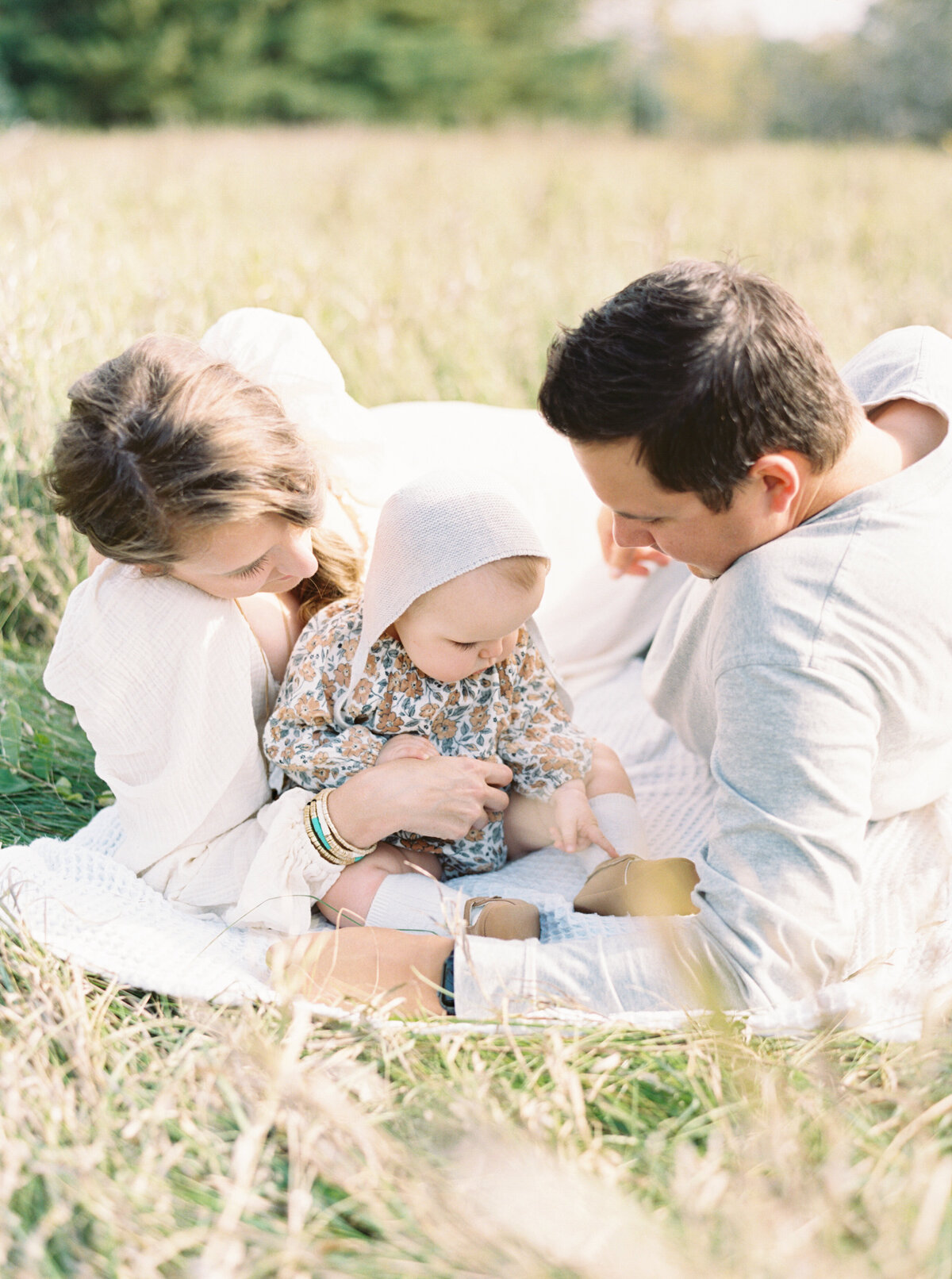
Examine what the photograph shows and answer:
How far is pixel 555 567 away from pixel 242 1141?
6.67ft

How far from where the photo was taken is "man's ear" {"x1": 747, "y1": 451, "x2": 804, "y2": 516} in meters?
1.84

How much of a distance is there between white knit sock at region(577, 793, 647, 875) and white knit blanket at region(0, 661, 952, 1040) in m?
0.10

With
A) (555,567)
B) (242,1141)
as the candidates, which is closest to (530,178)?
(555,567)

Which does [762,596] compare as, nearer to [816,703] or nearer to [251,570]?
[816,703]

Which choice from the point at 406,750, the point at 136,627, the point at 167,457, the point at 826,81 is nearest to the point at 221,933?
the point at 406,750

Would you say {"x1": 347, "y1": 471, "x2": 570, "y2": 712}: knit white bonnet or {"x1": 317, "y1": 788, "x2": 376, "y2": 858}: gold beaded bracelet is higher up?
{"x1": 347, "y1": 471, "x2": 570, "y2": 712}: knit white bonnet

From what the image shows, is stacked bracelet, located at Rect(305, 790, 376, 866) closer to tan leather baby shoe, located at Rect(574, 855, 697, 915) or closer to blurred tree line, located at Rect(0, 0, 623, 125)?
tan leather baby shoe, located at Rect(574, 855, 697, 915)

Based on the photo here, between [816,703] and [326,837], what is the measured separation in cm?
100

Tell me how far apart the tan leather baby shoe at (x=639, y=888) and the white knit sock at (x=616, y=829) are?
0.11m

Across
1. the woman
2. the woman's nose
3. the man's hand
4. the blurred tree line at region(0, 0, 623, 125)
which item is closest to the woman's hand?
the woman

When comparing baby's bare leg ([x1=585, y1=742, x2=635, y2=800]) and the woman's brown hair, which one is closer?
the woman's brown hair

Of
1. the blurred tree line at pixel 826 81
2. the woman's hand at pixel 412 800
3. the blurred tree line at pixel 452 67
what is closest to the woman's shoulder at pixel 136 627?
the woman's hand at pixel 412 800

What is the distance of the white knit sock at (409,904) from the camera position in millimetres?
2189

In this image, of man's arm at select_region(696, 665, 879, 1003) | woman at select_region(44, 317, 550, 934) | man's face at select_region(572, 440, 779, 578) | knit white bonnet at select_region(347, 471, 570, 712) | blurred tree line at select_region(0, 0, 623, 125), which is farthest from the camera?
blurred tree line at select_region(0, 0, 623, 125)
